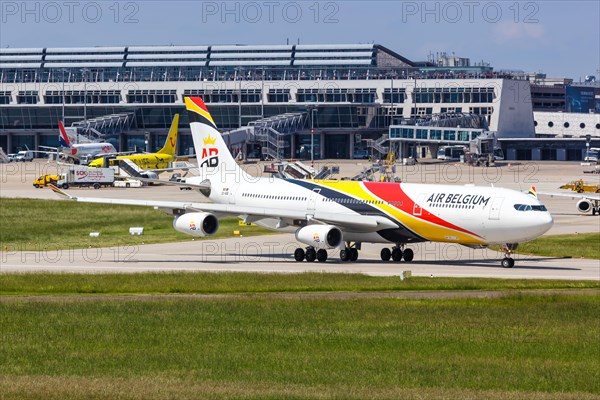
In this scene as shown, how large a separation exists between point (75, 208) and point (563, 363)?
72.3 meters

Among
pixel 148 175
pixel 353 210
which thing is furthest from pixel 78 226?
pixel 148 175

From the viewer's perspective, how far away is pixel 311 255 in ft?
204

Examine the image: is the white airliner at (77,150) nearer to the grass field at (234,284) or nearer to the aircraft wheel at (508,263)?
the aircraft wheel at (508,263)

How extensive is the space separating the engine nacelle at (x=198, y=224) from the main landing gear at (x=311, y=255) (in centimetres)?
459

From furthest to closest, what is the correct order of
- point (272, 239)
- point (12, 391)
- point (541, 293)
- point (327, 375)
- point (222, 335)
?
point (272, 239), point (541, 293), point (222, 335), point (327, 375), point (12, 391)

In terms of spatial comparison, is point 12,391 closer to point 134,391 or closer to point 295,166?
point 134,391

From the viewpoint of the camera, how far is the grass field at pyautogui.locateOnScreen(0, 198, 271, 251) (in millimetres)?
73812

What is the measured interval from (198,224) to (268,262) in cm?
423

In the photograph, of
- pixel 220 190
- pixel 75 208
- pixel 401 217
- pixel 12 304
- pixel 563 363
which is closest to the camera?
pixel 563 363

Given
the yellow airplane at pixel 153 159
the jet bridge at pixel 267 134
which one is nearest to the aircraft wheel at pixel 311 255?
the yellow airplane at pixel 153 159

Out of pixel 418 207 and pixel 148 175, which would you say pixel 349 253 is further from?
pixel 148 175

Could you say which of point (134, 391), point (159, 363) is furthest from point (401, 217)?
point (134, 391)

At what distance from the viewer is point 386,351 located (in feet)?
107

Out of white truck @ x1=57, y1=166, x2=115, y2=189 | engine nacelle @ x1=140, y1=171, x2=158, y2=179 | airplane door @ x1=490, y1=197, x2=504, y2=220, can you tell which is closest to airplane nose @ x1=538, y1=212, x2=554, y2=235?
airplane door @ x1=490, y1=197, x2=504, y2=220
